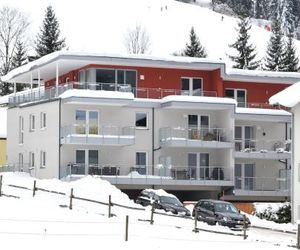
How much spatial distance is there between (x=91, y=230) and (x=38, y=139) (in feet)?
90.0

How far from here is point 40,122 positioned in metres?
56.4

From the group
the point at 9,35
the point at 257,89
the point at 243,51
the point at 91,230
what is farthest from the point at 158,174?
the point at 9,35

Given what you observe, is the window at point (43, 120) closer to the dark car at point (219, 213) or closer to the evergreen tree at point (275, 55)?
the dark car at point (219, 213)

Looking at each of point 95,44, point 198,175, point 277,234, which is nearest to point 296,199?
point 277,234

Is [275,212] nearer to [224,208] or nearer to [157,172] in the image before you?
[224,208]

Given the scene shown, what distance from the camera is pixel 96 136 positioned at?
5144cm

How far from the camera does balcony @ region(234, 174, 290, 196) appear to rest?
54469 millimetres

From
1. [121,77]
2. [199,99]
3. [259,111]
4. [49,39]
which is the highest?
[49,39]

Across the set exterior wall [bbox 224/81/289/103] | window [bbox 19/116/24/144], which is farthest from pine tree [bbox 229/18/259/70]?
window [bbox 19/116/24/144]

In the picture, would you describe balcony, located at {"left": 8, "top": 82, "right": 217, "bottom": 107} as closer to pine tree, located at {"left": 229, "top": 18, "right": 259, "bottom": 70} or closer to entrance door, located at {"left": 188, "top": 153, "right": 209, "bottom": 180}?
entrance door, located at {"left": 188, "top": 153, "right": 209, "bottom": 180}

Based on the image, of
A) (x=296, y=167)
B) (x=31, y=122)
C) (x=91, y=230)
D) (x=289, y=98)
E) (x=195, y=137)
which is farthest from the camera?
(x=31, y=122)

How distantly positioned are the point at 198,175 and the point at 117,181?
587 centimetres

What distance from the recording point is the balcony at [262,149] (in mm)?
54900

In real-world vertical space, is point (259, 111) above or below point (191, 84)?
below
